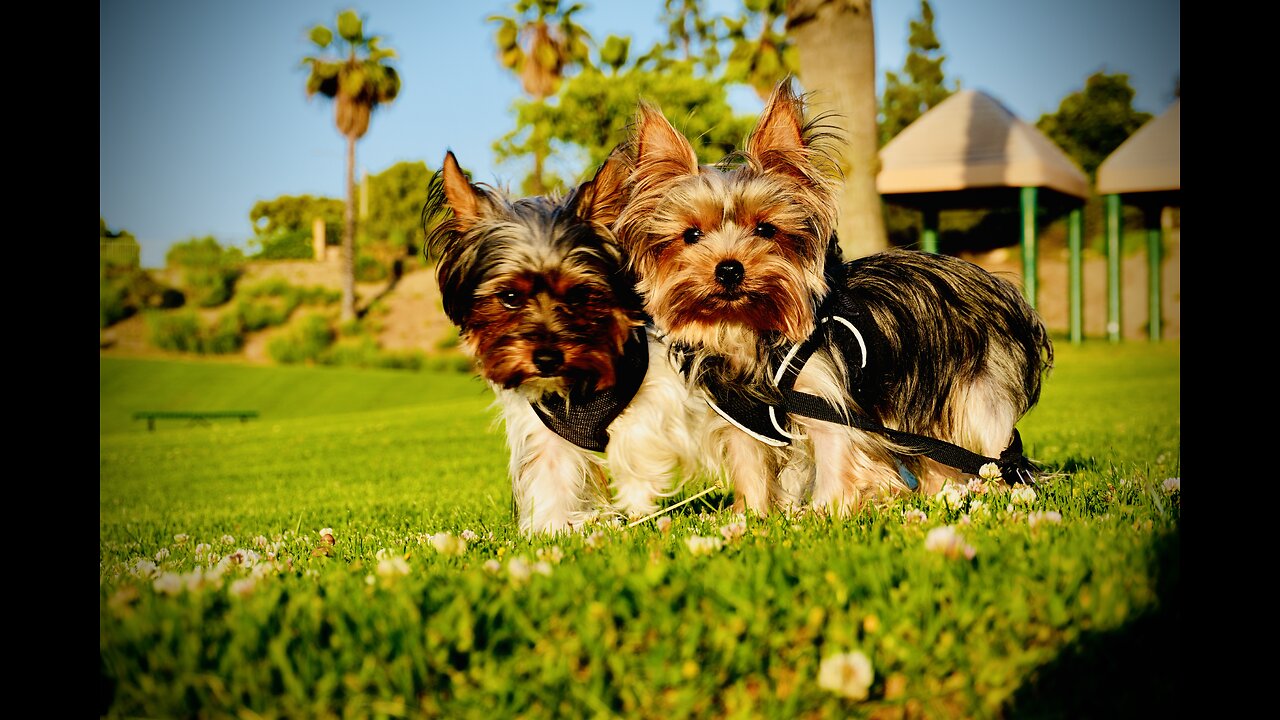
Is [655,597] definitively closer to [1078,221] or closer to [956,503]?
[956,503]

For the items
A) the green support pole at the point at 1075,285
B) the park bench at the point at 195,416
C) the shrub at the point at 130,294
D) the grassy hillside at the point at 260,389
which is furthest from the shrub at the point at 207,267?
the green support pole at the point at 1075,285

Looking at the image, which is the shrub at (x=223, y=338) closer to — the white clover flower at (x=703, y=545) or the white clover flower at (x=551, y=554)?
the white clover flower at (x=551, y=554)

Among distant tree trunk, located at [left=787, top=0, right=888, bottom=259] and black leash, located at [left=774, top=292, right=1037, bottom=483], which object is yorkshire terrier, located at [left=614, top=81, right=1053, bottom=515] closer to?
black leash, located at [left=774, top=292, right=1037, bottom=483]

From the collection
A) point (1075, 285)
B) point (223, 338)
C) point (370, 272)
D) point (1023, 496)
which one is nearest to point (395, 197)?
point (370, 272)

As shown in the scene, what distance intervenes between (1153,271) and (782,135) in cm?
2869

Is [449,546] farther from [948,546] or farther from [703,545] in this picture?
[948,546]

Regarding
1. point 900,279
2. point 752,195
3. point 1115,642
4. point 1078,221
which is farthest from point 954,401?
point 1078,221

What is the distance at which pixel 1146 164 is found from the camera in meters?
27.1

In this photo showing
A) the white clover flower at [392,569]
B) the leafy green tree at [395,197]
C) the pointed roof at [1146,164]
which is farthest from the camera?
the leafy green tree at [395,197]

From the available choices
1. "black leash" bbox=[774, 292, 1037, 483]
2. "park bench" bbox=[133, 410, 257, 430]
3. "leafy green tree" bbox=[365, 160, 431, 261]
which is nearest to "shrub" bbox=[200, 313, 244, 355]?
"park bench" bbox=[133, 410, 257, 430]

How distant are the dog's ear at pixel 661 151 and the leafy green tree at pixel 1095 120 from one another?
180ft

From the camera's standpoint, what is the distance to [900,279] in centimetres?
521

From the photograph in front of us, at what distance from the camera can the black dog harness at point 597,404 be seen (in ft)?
15.4
